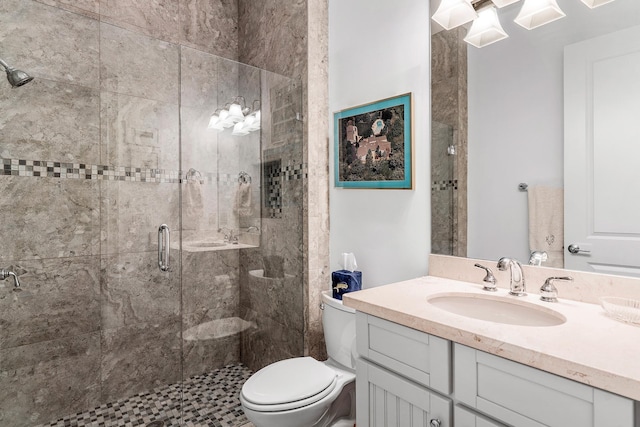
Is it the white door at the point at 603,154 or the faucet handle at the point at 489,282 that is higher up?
the white door at the point at 603,154

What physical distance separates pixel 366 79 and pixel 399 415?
1696 millimetres

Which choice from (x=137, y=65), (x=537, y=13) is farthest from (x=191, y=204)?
(x=537, y=13)

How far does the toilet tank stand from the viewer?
1812 mm

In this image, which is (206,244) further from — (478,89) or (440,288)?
(478,89)

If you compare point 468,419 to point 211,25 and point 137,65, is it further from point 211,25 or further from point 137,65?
point 211,25

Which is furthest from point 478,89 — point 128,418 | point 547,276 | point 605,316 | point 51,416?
point 51,416

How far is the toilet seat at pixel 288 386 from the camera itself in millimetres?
1467

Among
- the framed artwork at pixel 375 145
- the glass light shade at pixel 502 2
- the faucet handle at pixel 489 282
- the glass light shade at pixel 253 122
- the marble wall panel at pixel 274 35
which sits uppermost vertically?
the marble wall panel at pixel 274 35

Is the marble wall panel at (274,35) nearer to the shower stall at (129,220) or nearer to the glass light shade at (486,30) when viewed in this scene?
the shower stall at (129,220)

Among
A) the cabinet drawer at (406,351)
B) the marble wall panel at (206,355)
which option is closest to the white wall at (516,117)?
the cabinet drawer at (406,351)

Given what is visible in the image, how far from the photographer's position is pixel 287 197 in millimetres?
2289

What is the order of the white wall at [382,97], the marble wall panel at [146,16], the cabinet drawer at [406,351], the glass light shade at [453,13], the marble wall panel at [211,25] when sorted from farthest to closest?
1. the marble wall panel at [211,25]
2. the marble wall panel at [146,16]
3. the white wall at [382,97]
4. the glass light shade at [453,13]
5. the cabinet drawer at [406,351]

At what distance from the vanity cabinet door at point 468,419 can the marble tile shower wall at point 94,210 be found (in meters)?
1.53

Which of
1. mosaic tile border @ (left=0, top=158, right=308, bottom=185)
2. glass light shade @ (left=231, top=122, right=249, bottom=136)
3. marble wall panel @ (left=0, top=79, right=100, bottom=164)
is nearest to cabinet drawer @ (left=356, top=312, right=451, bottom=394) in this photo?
mosaic tile border @ (left=0, top=158, right=308, bottom=185)
